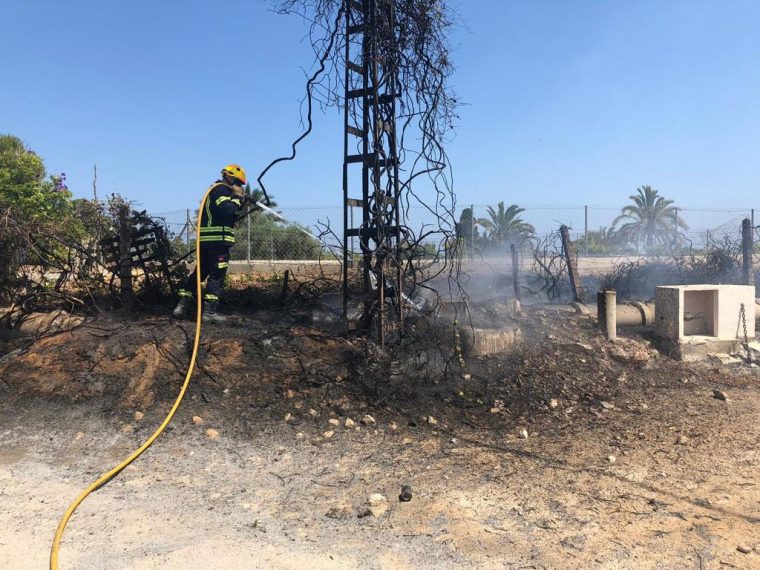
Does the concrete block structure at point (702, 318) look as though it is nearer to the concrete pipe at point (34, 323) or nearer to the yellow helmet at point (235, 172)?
the yellow helmet at point (235, 172)

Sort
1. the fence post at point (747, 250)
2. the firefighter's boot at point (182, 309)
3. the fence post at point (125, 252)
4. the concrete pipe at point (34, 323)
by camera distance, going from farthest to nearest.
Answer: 1. the fence post at point (747, 250)
2. the fence post at point (125, 252)
3. the firefighter's boot at point (182, 309)
4. the concrete pipe at point (34, 323)

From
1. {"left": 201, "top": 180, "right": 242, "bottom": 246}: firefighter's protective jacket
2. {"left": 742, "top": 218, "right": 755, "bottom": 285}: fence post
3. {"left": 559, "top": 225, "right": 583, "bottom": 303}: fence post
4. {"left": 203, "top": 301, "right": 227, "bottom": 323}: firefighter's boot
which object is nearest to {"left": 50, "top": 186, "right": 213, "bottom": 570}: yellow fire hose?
{"left": 201, "top": 180, "right": 242, "bottom": 246}: firefighter's protective jacket

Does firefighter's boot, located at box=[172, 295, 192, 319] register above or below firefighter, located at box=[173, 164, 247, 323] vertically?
below

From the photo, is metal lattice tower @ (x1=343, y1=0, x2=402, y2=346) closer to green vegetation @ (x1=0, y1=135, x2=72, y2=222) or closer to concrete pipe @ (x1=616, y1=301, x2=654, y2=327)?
concrete pipe @ (x1=616, y1=301, x2=654, y2=327)

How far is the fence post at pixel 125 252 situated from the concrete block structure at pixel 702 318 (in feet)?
22.1

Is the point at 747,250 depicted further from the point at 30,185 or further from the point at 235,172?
the point at 30,185

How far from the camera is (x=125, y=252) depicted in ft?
22.3

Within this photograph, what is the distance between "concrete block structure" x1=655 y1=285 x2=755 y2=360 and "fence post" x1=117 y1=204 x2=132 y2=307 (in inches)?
265

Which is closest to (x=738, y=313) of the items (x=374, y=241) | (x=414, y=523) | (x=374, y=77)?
(x=374, y=241)

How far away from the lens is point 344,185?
582 cm

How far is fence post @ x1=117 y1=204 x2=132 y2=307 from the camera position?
265 inches

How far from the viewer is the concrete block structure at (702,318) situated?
6.76m

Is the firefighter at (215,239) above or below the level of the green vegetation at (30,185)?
below

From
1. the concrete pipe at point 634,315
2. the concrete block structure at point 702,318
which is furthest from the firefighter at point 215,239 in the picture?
the concrete block structure at point 702,318
